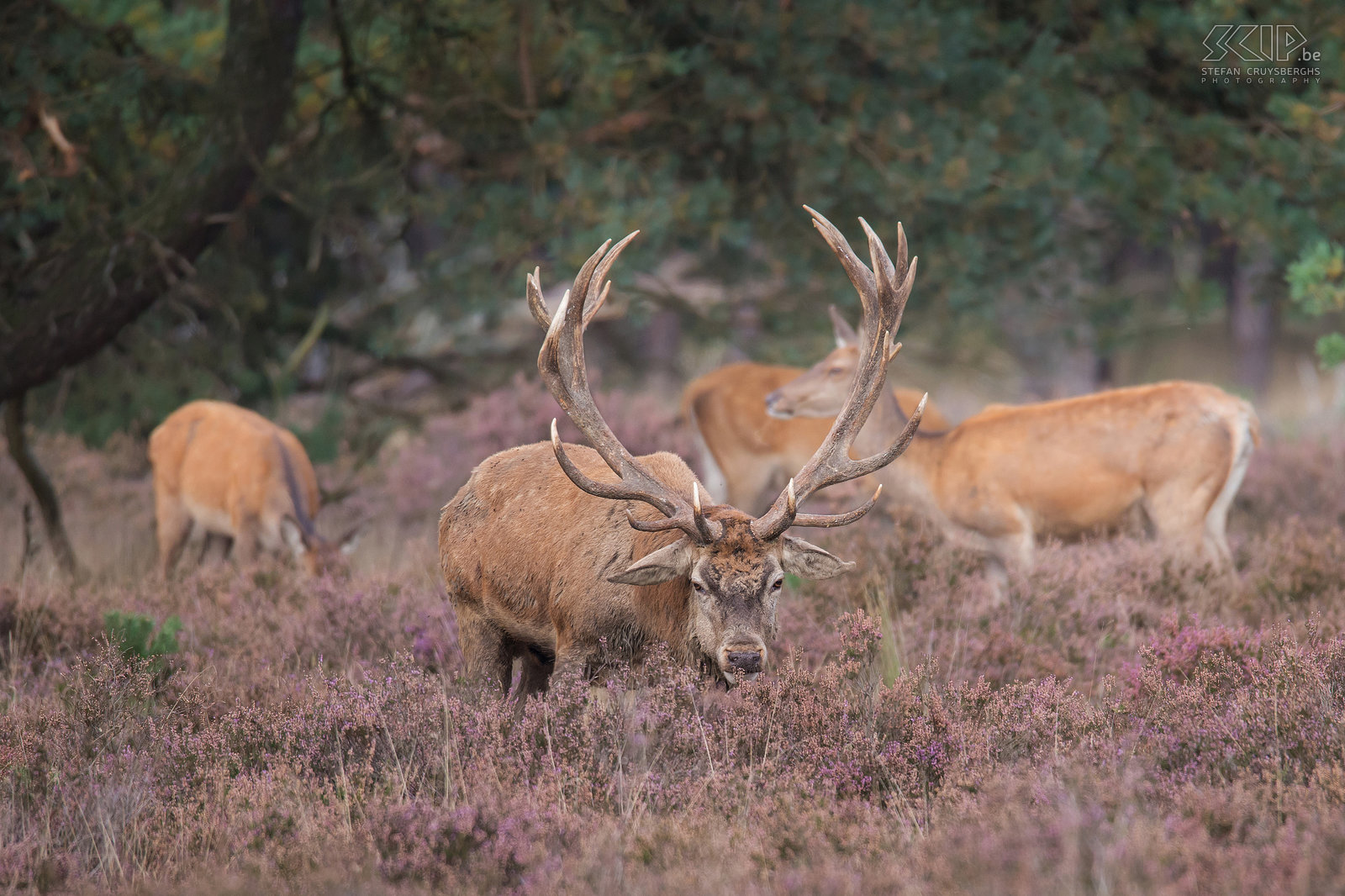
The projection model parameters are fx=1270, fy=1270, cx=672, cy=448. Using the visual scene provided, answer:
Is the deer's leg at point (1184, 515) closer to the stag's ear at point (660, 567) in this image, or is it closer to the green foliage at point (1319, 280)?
the green foliage at point (1319, 280)

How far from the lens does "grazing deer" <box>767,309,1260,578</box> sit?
25.0ft

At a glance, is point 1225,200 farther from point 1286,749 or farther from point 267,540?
point 267,540

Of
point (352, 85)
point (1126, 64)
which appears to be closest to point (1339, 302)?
point (1126, 64)

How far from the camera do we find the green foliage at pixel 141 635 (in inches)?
206

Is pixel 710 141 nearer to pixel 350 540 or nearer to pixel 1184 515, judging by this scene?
pixel 350 540

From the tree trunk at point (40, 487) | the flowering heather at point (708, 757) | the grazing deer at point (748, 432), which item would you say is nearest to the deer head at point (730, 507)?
the flowering heather at point (708, 757)

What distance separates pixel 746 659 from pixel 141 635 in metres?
2.76

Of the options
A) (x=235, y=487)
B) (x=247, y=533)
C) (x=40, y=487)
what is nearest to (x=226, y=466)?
(x=235, y=487)

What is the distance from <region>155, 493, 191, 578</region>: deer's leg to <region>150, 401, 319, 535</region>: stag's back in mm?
26

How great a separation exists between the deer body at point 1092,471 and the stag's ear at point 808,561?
3.12m

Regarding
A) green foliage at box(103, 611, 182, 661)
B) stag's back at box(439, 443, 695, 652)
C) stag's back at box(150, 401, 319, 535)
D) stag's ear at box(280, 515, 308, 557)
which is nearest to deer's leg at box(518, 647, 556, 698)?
stag's back at box(439, 443, 695, 652)

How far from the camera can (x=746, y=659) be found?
420cm

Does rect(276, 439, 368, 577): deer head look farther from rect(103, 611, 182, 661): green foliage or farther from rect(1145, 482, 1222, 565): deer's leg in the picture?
rect(1145, 482, 1222, 565): deer's leg

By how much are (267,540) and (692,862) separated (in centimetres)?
602
